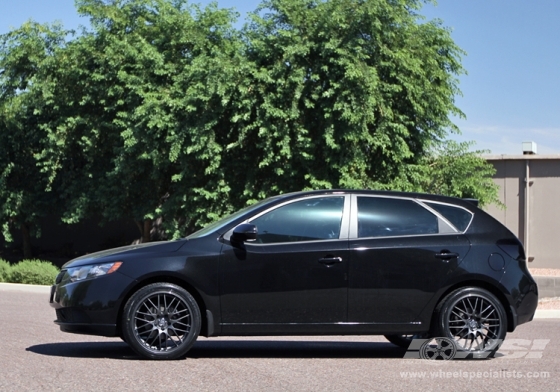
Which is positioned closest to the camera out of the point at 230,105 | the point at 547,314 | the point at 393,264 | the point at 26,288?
the point at 393,264

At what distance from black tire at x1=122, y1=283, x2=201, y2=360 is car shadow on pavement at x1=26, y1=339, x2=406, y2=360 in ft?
0.98

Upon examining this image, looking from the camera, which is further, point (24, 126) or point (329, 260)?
point (24, 126)

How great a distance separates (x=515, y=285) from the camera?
8.98 meters

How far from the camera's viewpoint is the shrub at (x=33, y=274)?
2281cm

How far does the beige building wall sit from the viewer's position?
86.4 ft

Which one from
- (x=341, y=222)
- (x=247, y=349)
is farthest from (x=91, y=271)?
(x=341, y=222)

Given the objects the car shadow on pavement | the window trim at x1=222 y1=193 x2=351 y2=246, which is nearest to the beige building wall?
the car shadow on pavement

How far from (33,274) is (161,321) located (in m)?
15.6

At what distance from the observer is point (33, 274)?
23062 millimetres

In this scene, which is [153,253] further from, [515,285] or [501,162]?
[501,162]

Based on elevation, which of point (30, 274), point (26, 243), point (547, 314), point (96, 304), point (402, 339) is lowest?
point (547, 314)

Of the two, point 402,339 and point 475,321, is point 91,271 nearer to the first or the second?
point 402,339

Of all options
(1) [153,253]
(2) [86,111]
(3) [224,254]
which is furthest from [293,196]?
(2) [86,111]

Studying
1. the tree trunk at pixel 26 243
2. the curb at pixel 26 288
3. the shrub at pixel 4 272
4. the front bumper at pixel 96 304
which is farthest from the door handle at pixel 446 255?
the tree trunk at pixel 26 243
